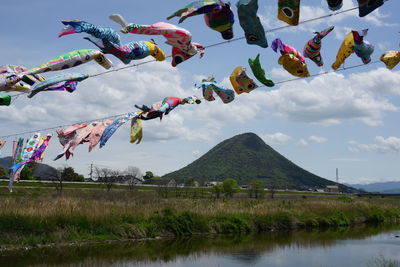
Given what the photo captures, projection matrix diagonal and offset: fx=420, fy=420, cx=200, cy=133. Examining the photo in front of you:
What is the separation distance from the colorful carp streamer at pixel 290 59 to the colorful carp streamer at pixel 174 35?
152 centimetres

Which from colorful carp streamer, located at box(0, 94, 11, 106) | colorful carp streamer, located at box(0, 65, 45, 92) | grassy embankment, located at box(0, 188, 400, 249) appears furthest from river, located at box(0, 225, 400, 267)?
colorful carp streamer, located at box(0, 65, 45, 92)

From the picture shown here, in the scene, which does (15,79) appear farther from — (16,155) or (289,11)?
(289,11)

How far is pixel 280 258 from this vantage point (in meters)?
16.9

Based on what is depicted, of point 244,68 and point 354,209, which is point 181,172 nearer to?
point 354,209

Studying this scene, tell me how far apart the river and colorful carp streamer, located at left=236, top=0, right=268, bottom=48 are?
33.0 feet

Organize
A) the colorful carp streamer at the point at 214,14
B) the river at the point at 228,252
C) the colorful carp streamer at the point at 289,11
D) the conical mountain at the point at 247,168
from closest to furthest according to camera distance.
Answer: the colorful carp streamer at the point at 289,11 < the colorful carp streamer at the point at 214,14 < the river at the point at 228,252 < the conical mountain at the point at 247,168

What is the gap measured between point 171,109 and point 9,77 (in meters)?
3.53

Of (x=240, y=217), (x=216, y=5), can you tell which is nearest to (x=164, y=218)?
(x=240, y=217)

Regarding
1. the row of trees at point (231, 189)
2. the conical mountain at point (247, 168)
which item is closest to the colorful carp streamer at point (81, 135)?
the row of trees at point (231, 189)

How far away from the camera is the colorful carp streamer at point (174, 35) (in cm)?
677

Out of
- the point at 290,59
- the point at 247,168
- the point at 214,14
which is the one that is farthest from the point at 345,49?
the point at 247,168

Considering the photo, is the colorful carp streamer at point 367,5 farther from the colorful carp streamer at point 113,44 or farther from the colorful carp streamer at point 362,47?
the colorful carp streamer at point 113,44

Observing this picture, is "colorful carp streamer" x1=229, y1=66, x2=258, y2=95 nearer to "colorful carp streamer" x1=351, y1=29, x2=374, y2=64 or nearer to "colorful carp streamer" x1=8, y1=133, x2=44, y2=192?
"colorful carp streamer" x1=351, y1=29, x2=374, y2=64

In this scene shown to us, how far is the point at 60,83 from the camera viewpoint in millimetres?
9148
